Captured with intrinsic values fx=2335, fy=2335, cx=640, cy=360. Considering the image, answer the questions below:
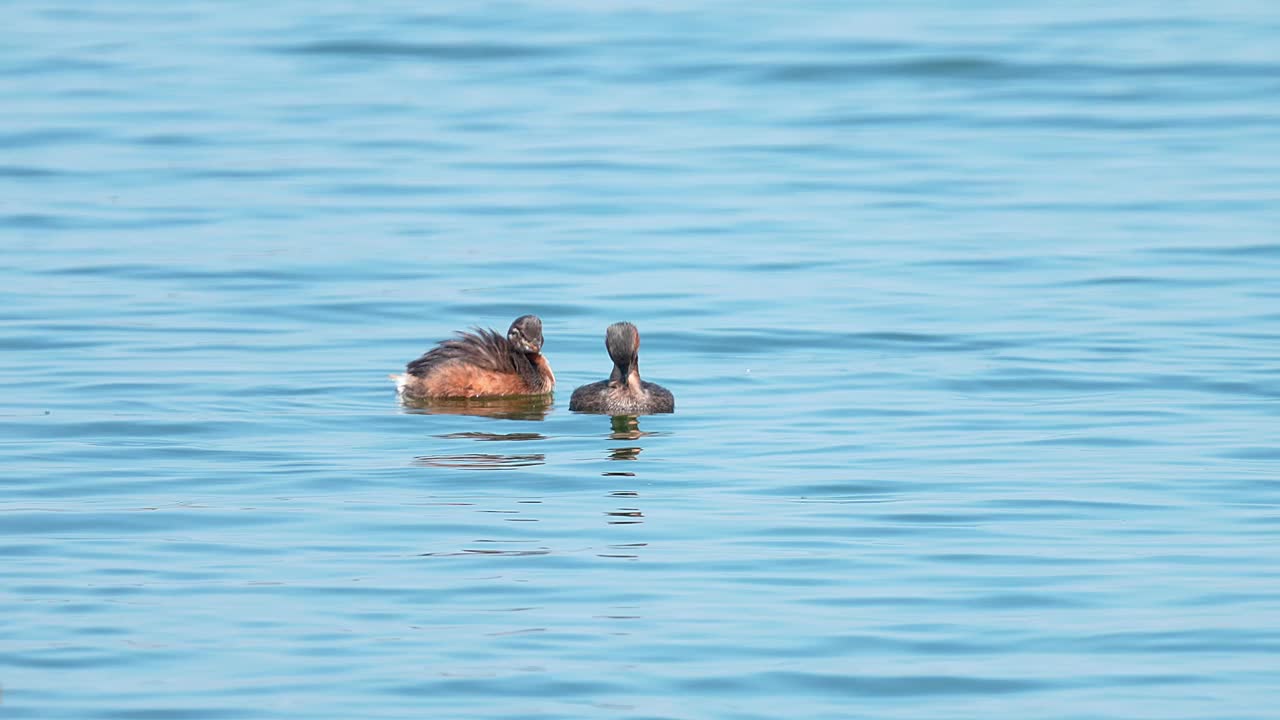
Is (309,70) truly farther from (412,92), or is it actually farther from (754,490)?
(754,490)

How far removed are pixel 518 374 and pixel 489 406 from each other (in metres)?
0.29

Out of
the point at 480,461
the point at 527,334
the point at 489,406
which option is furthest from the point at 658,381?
the point at 480,461

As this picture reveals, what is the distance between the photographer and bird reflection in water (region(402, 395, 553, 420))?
1427 centimetres

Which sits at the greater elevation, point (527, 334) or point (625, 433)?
point (527, 334)

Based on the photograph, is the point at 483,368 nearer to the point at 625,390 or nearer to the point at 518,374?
the point at 518,374

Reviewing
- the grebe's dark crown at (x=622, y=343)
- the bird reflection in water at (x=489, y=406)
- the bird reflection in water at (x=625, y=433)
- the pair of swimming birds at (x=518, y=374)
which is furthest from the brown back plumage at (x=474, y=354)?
the bird reflection in water at (x=625, y=433)

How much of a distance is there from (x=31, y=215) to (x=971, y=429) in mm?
11874

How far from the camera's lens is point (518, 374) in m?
14.8

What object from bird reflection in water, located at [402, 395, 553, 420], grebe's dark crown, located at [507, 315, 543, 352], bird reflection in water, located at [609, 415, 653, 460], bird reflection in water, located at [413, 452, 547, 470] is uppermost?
grebe's dark crown, located at [507, 315, 543, 352]

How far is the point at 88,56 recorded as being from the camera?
114 feet

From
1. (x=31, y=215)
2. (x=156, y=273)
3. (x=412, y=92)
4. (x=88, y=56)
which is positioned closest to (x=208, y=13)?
(x=88, y=56)

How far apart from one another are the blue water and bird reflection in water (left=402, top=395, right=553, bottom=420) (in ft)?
0.54

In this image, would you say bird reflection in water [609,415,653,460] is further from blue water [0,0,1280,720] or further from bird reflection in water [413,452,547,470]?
bird reflection in water [413,452,547,470]

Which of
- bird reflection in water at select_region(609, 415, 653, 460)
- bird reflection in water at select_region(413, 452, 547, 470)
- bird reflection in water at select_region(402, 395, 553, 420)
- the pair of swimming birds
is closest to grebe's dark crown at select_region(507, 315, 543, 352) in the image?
the pair of swimming birds
